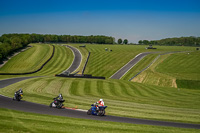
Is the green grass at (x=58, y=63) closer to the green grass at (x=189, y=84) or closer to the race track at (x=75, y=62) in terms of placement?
the race track at (x=75, y=62)

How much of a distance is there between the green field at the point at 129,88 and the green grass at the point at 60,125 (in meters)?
0.20

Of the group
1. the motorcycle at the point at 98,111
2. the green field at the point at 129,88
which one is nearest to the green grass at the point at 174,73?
the green field at the point at 129,88

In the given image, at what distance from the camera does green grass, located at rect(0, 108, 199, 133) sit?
15532 mm

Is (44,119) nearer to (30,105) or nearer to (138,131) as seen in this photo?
(30,105)

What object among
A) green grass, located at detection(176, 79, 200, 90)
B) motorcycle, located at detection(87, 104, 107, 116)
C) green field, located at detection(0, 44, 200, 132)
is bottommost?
green grass, located at detection(176, 79, 200, 90)

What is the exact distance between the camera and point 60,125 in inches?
663

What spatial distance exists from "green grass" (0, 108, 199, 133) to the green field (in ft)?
0.65

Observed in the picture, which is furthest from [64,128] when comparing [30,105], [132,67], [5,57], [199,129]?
[5,57]

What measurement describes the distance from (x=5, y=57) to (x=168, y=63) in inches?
3494

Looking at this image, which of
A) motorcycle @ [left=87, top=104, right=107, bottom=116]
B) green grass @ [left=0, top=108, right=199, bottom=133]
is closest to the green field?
green grass @ [left=0, top=108, right=199, bottom=133]

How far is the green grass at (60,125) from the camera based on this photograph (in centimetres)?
1553

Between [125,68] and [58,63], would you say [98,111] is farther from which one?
[58,63]

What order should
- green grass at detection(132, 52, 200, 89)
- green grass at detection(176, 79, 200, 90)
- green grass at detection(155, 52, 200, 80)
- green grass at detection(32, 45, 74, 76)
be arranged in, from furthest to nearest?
1. green grass at detection(32, 45, 74, 76)
2. green grass at detection(155, 52, 200, 80)
3. green grass at detection(132, 52, 200, 89)
4. green grass at detection(176, 79, 200, 90)

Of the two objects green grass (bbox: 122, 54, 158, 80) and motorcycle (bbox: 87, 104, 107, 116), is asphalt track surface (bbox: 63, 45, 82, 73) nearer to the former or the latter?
green grass (bbox: 122, 54, 158, 80)
